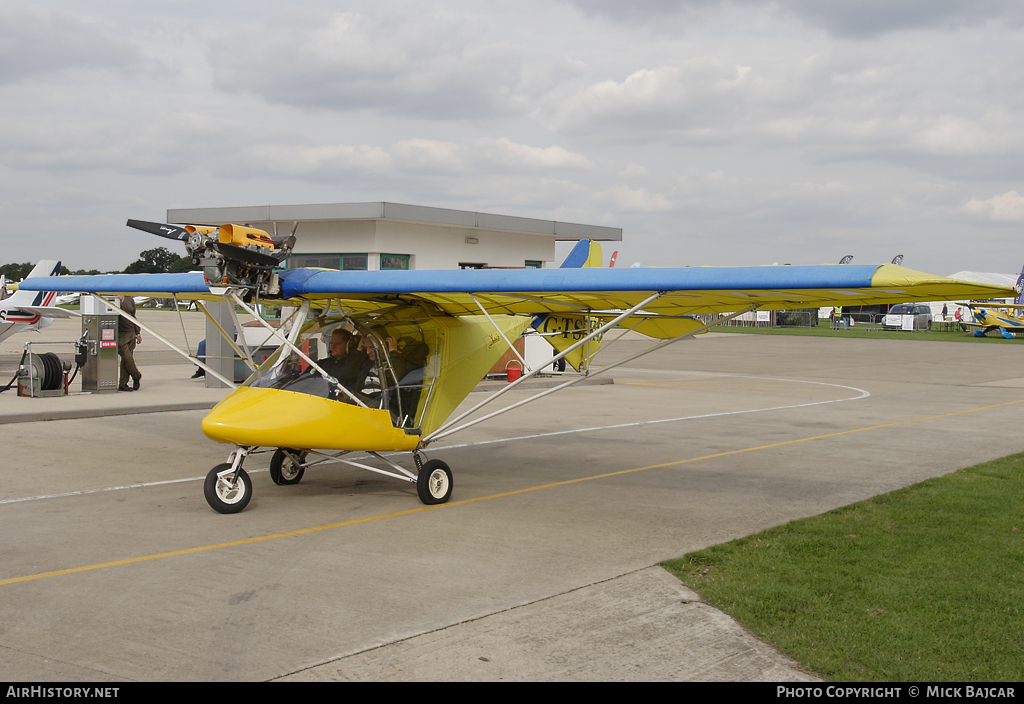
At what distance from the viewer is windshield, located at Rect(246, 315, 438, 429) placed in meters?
8.57

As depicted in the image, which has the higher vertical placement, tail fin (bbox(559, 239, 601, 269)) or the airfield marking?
tail fin (bbox(559, 239, 601, 269))

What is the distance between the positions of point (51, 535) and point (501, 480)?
4881mm

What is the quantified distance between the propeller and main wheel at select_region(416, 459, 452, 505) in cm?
360

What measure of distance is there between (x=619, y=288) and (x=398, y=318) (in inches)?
112

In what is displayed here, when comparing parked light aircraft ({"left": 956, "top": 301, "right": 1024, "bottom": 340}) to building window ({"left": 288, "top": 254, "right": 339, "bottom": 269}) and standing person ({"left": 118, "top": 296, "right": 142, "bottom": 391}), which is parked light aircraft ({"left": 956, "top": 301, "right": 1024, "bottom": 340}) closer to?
building window ({"left": 288, "top": 254, "right": 339, "bottom": 269})

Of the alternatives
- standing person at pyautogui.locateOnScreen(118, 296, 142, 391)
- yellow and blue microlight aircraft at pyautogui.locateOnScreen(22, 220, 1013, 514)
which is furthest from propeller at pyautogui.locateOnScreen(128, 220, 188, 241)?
standing person at pyautogui.locateOnScreen(118, 296, 142, 391)

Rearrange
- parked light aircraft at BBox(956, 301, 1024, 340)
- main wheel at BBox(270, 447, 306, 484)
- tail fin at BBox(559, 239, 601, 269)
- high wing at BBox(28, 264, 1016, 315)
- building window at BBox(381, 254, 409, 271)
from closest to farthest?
high wing at BBox(28, 264, 1016, 315), main wheel at BBox(270, 447, 306, 484), tail fin at BBox(559, 239, 601, 269), building window at BBox(381, 254, 409, 271), parked light aircraft at BBox(956, 301, 1024, 340)

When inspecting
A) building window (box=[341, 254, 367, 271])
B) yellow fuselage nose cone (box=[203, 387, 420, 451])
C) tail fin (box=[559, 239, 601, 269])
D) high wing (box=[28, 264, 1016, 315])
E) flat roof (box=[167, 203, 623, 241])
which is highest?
flat roof (box=[167, 203, 623, 241])

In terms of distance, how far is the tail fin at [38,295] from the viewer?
77.8ft

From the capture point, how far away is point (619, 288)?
8086mm

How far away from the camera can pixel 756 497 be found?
963cm

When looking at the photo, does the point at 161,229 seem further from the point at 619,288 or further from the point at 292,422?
the point at 619,288

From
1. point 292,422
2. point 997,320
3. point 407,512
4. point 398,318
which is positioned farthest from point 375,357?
point 997,320

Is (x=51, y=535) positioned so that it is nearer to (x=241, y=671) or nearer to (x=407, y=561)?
(x=407, y=561)
